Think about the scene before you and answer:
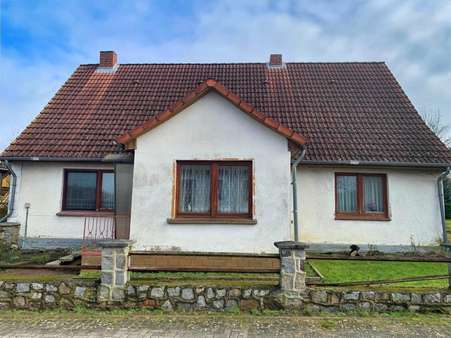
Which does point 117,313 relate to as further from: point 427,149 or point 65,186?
point 427,149

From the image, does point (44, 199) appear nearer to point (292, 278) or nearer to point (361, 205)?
point (292, 278)

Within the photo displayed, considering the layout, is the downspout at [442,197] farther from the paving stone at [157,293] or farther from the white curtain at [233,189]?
the paving stone at [157,293]

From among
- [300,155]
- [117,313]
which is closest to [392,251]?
[300,155]

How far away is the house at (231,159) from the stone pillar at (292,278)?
108 inches

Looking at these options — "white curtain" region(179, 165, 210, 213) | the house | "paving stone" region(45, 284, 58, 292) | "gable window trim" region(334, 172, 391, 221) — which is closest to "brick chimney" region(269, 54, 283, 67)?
the house

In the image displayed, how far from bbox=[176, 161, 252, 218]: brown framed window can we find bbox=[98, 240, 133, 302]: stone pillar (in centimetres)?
301

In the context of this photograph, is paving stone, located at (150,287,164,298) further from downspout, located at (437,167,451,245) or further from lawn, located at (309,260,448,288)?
downspout, located at (437,167,451,245)

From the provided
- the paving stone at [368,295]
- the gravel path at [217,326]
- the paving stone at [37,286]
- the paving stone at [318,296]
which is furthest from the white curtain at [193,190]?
the paving stone at [368,295]

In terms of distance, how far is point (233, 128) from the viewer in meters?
8.51

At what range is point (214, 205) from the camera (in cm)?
845

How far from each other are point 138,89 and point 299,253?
10420 mm

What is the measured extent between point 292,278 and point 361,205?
19.6ft

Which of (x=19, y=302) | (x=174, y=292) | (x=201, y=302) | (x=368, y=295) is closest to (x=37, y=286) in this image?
(x=19, y=302)

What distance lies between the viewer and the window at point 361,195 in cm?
1028
